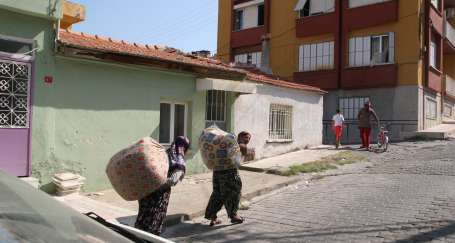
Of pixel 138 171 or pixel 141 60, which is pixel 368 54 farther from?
pixel 138 171

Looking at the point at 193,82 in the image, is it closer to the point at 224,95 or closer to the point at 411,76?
the point at 224,95

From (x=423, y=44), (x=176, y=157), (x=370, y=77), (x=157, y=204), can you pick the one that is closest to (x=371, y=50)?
(x=370, y=77)

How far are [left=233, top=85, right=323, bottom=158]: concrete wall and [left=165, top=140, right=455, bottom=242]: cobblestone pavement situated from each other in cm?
289

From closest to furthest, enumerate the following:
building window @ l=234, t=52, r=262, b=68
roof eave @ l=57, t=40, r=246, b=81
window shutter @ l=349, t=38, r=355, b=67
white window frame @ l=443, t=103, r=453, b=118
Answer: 1. roof eave @ l=57, t=40, r=246, b=81
2. window shutter @ l=349, t=38, r=355, b=67
3. white window frame @ l=443, t=103, r=453, b=118
4. building window @ l=234, t=52, r=262, b=68

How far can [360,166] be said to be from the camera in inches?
504

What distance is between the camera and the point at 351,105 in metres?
22.8

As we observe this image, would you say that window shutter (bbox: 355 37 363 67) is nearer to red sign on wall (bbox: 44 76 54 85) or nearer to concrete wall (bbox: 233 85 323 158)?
concrete wall (bbox: 233 85 323 158)

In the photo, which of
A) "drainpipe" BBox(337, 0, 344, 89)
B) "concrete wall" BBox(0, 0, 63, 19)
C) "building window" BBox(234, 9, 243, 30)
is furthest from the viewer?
"building window" BBox(234, 9, 243, 30)

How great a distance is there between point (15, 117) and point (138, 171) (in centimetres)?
438

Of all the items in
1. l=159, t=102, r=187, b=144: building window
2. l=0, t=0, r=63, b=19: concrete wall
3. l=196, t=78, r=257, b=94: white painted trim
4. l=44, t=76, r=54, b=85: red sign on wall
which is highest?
l=0, t=0, r=63, b=19: concrete wall

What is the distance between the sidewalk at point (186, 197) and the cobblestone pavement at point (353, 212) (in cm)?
27

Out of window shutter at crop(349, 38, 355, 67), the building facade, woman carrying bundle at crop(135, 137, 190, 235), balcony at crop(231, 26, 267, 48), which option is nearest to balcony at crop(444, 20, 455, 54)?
window shutter at crop(349, 38, 355, 67)

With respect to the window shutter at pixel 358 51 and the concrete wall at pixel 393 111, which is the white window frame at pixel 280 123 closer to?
the concrete wall at pixel 393 111

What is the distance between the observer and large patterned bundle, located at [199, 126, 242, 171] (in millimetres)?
6734
